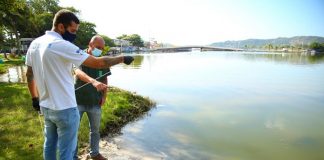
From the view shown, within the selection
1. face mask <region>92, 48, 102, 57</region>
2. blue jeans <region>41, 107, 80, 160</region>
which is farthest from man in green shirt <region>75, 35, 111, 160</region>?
blue jeans <region>41, 107, 80, 160</region>

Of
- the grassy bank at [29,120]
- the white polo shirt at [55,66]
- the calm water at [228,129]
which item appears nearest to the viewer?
the white polo shirt at [55,66]

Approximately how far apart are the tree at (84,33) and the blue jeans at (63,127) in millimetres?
74534

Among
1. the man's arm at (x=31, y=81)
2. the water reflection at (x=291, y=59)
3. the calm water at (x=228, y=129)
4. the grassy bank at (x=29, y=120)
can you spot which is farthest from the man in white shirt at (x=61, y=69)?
the water reflection at (x=291, y=59)

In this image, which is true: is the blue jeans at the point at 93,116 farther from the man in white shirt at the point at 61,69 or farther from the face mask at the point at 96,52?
the man in white shirt at the point at 61,69

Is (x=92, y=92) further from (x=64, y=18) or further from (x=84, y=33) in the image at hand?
(x=84, y=33)

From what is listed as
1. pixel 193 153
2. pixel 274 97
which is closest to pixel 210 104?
pixel 274 97

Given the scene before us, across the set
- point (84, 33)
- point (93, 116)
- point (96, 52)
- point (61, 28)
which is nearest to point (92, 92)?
point (93, 116)

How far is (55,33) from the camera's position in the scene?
3.17 meters

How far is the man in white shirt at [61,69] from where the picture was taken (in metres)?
2.99

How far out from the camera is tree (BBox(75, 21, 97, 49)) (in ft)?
253

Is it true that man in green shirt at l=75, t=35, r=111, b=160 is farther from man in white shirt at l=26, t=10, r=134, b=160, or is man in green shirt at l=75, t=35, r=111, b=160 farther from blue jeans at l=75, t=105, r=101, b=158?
man in white shirt at l=26, t=10, r=134, b=160

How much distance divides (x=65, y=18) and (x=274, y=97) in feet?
50.5

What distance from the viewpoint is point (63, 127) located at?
327 cm

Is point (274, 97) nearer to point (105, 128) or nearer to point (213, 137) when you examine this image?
point (213, 137)
